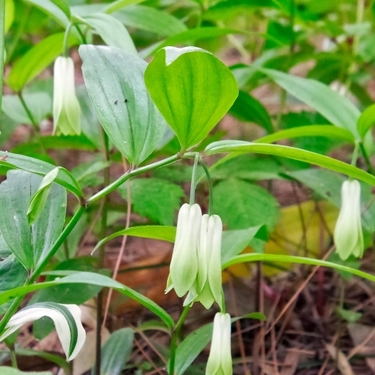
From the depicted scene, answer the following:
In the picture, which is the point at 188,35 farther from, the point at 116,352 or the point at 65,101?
the point at 116,352

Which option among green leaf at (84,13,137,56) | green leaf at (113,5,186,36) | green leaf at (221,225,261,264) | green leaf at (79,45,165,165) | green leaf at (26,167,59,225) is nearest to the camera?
green leaf at (26,167,59,225)

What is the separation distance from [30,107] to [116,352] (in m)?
0.68

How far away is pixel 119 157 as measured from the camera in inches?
44.3

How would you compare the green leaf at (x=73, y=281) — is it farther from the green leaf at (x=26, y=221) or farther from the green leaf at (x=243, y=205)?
the green leaf at (x=243, y=205)

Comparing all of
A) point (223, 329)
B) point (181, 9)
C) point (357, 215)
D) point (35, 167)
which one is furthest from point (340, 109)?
point (181, 9)

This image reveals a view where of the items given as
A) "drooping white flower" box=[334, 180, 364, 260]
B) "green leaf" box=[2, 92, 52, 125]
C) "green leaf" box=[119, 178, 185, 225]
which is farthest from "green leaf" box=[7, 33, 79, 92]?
"drooping white flower" box=[334, 180, 364, 260]

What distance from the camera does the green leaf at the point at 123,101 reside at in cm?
62

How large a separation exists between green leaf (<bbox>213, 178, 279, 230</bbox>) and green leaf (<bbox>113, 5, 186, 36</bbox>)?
389 mm

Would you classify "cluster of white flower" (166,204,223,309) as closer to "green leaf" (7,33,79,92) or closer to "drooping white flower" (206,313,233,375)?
"drooping white flower" (206,313,233,375)

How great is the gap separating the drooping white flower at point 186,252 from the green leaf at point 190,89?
86 millimetres

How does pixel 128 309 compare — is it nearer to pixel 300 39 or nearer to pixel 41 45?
pixel 41 45

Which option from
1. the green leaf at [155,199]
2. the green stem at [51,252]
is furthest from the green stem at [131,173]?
the green leaf at [155,199]

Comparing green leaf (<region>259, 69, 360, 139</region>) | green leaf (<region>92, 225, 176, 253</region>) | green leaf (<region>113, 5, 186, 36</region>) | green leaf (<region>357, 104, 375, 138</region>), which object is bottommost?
→ green leaf (<region>92, 225, 176, 253</region>)

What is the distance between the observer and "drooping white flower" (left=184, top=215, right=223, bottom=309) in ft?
1.89
